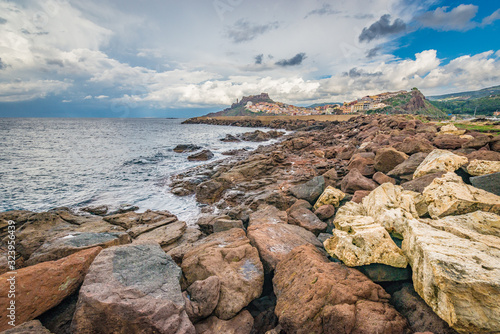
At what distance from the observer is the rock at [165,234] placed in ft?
22.4

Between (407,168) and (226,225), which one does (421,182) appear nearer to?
(407,168)

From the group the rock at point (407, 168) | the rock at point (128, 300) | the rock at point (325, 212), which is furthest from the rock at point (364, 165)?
the rock at point (128, 300)

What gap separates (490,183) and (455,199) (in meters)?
1.83

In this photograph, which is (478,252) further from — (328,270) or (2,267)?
(2,267)

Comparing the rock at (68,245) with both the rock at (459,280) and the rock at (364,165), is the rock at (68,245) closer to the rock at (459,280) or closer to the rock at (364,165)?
the rock at (459,280)

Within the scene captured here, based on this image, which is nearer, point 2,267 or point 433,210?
point 2,267

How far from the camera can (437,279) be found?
2836mm

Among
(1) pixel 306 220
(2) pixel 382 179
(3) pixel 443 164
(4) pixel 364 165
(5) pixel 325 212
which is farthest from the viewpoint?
(4) pixel 364 165

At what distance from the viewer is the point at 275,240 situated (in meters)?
5.52

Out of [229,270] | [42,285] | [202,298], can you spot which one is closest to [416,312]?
[229,270]

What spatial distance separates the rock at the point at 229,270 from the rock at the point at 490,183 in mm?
6007

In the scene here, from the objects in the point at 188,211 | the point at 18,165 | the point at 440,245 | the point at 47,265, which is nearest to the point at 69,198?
the point at 188,211

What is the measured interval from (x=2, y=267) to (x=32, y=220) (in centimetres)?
390

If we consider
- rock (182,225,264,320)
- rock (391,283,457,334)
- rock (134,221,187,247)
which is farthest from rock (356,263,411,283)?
rock (134,221,187,247)
